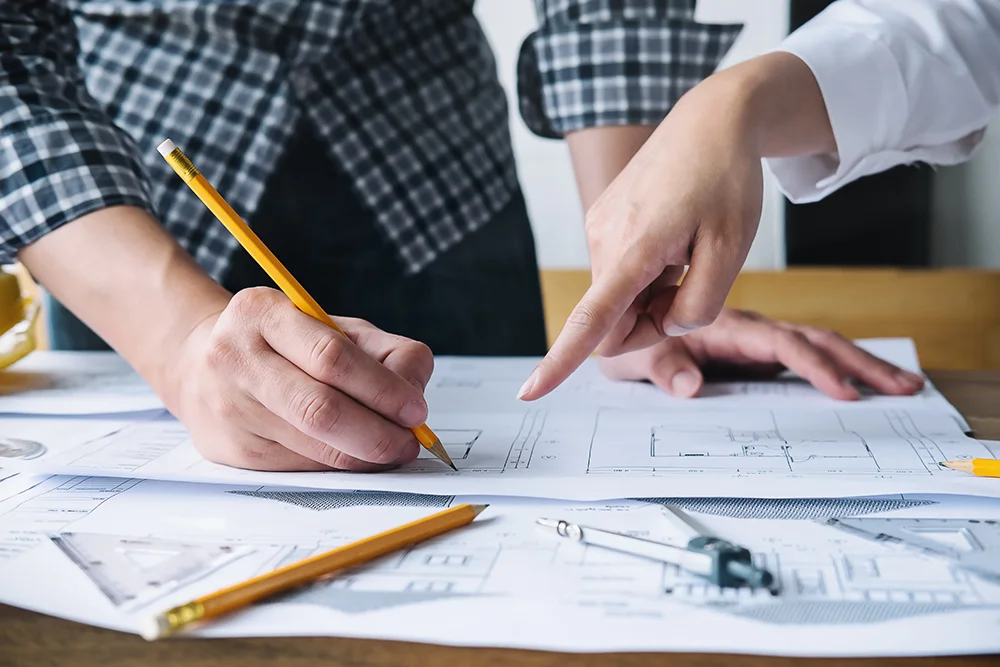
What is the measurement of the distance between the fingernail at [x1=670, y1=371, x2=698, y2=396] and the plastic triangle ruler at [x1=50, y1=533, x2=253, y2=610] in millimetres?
359

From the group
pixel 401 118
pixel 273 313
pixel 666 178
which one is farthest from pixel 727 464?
pixel 401 118

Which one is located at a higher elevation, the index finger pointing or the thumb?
the index finger pointing

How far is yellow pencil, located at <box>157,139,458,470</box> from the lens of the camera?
1.57 feet

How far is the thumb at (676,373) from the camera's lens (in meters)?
0.67

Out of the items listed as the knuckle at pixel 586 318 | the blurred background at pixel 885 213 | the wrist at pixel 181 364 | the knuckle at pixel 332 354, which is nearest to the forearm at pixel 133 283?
the wrist at pixel 181 364

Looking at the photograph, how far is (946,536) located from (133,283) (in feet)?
1.61

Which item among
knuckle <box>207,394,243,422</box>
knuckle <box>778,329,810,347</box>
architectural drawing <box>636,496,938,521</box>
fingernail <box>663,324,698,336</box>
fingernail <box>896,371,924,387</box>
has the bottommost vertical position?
fingernail <box>896,371,924,387</box>

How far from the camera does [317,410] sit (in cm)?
47

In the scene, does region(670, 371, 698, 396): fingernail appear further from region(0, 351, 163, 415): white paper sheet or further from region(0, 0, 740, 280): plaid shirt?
region(0, 351, 163, 415): white paper sheet

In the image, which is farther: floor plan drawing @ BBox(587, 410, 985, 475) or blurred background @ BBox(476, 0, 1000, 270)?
blurred background @ BBox(476, 0, 1000, 270)

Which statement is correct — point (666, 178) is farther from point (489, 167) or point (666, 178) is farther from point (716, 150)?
point (489, 167)

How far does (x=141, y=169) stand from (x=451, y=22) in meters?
0.37

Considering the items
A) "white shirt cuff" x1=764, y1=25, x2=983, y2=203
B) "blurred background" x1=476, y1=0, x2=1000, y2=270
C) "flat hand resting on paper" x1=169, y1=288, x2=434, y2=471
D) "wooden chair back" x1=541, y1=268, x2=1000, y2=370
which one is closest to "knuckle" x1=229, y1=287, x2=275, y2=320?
"flat hand resting on paper" x1=169, y1=288, x2=434, y2=471

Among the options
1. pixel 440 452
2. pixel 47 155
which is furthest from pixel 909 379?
pixel 47 155
